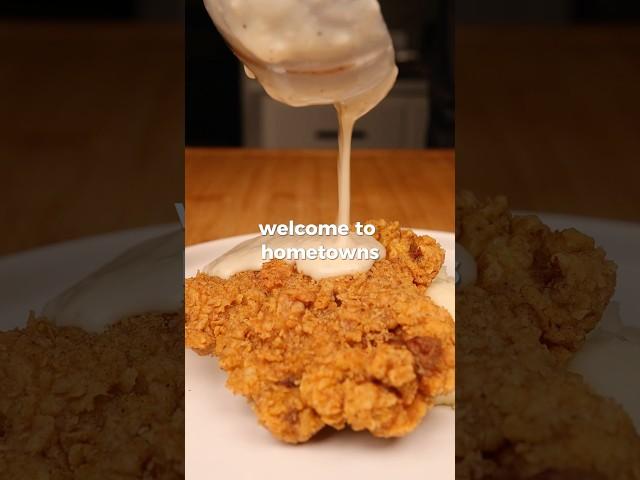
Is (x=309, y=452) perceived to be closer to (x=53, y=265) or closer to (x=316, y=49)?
(x=316, y=49)

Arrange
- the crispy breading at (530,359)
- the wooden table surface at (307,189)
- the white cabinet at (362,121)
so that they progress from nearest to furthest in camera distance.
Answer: the crispy breading at (530,359), the white cabinet at (362,121), the wooden table surface at (307,189)

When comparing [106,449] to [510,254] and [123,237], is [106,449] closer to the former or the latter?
[510,254]

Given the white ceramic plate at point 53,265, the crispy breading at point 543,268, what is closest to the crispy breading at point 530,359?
the crispy breading at point 543,268

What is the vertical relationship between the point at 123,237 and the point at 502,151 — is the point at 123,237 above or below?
below

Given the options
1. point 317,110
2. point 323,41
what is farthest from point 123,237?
point 323,41

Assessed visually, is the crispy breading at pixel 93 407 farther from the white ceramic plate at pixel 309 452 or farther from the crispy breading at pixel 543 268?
the crispy breading at pixel 543 268

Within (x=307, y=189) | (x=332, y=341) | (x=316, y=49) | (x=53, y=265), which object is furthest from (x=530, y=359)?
(x=53, y=265)
